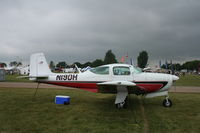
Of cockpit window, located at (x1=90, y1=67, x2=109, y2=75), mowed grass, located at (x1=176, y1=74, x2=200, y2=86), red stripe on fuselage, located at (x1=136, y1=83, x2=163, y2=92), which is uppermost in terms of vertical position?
cockpit window, located at (x1=90, y1=67, x2=109, y2=75)

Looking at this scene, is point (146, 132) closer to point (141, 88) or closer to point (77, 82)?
point (141, 88)

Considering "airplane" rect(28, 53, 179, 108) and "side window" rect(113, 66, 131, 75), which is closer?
"airplane" rect(28, 53, 179, 108)

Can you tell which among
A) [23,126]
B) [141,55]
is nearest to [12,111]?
[23,126]

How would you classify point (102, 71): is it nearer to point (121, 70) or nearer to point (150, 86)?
point (121, 70)

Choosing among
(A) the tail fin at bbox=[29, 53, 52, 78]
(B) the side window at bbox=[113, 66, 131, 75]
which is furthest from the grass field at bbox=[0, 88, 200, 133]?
(A) the tail fin at bbox=[29, 53, 52, 78]

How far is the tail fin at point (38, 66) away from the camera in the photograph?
851 centimetres

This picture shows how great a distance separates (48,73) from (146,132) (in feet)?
19.1

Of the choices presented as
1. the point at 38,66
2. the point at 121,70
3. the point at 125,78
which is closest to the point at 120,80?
the point at 125,78

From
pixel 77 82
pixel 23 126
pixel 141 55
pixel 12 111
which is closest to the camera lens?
pixel 23 126

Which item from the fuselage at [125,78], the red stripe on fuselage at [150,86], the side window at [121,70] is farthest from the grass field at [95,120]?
the side window at [121,70]

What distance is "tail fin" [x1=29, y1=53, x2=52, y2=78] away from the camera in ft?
27.9

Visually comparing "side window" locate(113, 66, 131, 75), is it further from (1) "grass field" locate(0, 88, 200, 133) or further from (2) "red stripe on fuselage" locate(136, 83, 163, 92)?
(1) "grass field" locate(0, 88, 200, 133)

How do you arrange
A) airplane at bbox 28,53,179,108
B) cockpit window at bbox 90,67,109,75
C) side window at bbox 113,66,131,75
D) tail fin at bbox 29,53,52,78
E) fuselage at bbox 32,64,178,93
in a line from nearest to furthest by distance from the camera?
1. airplane at bbox 28,53,179,108
2. fuselage at bbox 32,64,178,93
3. side window at bbox 113,66,131,75
4. cockpit window at bbox 90,67,109,75
5. tail fin at bbox 29,53,52,78

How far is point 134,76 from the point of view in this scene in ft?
24.6
